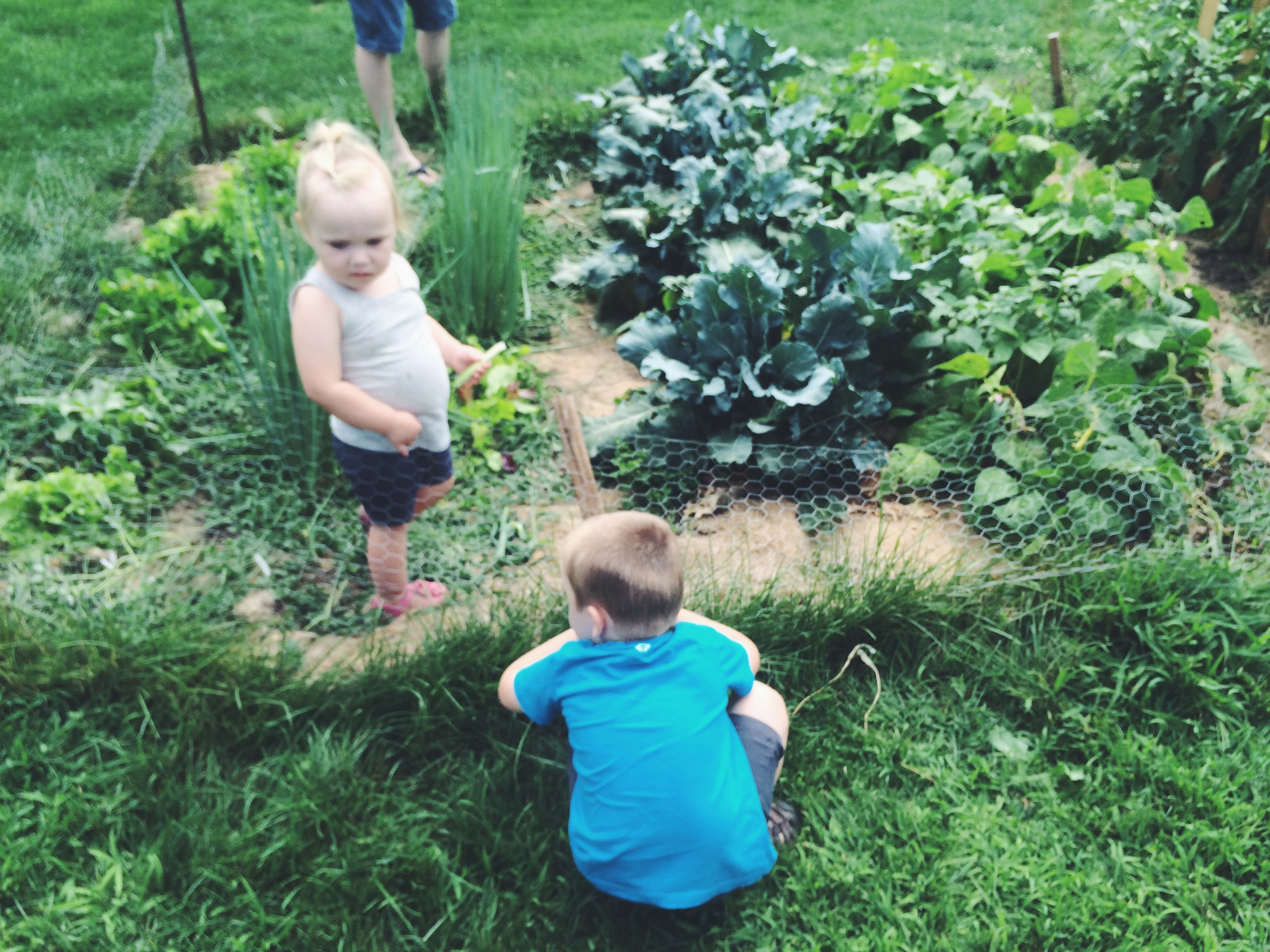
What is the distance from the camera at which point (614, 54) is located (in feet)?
19.7

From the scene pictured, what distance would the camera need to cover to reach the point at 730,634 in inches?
88.4

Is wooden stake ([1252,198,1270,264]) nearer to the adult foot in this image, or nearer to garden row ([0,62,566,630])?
garden row ([0,62,566,630])

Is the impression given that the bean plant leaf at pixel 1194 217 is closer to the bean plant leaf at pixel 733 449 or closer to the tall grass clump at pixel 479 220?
the bean plant leaf at pixel 733 449

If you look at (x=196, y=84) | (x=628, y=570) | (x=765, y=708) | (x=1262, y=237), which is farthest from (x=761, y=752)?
(x=196, y=84)

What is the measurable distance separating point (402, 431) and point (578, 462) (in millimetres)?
668

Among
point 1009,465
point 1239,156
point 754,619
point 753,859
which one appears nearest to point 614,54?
point 1239,156

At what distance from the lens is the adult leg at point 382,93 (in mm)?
4188

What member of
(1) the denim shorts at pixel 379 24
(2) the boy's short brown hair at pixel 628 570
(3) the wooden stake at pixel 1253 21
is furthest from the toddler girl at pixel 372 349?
(3) the wooden stake at pixel 1253 21

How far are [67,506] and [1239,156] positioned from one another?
4429 millimetres

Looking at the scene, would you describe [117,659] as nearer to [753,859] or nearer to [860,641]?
[753,859]

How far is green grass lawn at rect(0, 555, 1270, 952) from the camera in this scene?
6.43ft

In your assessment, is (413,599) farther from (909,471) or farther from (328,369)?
(909,471)

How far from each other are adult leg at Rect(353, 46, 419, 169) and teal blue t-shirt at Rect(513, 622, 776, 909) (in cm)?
296

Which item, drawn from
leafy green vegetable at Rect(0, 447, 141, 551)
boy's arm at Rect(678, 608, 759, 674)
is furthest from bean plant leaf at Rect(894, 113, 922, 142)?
leafy green vegetable at Rect(0, 447, 141, 551)
